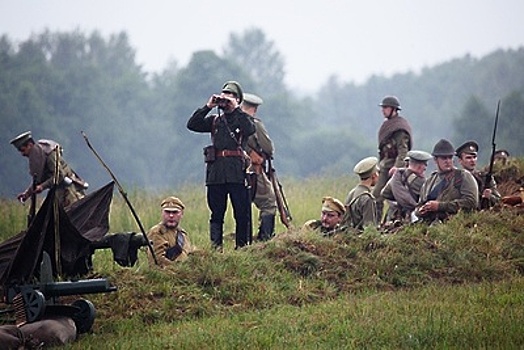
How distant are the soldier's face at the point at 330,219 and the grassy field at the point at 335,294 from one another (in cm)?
46

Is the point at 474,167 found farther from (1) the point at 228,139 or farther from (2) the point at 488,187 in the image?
(1) the point at 228,139

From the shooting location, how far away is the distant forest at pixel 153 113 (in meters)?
52.0

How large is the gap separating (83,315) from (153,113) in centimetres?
5556

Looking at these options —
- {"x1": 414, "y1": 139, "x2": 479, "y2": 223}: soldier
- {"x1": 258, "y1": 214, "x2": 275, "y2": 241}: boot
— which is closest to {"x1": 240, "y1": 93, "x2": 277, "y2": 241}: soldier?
{"x1": 258, "y1": 214, "x2": 275, "y2": 241}: boot

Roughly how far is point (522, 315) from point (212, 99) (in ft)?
14.9

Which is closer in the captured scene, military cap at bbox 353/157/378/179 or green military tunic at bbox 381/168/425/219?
military cap at bbox 353/157/378/179

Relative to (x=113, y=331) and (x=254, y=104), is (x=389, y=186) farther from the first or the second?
(x=113, y=331)

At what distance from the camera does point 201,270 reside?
34.7ft

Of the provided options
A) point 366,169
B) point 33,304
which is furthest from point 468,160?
point 33,304

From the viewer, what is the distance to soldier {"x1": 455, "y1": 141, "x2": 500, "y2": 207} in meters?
13.4

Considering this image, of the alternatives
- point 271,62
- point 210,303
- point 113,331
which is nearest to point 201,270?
point 210,303

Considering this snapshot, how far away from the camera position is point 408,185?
45.1ft

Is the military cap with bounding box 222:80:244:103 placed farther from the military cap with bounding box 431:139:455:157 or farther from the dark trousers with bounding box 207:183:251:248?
the military cap with bounding box 431:139:455:157

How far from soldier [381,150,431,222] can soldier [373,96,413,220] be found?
0.72 m
